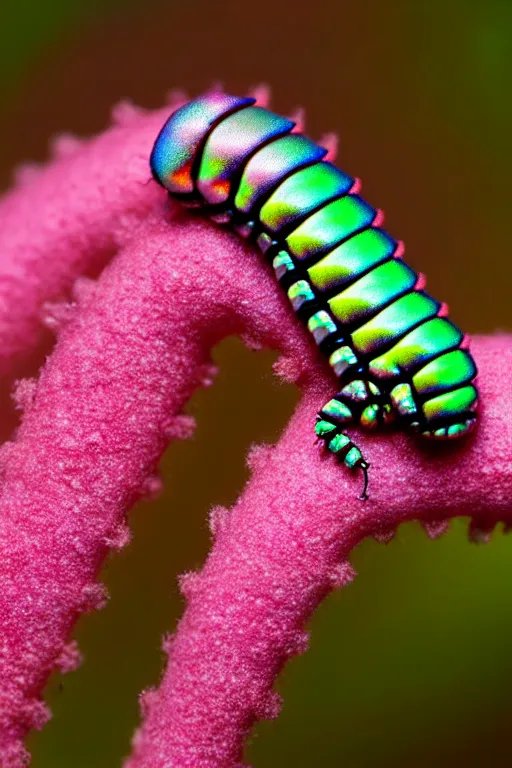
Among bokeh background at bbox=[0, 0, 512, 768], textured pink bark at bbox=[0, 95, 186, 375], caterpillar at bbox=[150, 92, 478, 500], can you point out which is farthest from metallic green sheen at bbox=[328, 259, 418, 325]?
bokeh background at bbox=[0, 0, 512, 768]

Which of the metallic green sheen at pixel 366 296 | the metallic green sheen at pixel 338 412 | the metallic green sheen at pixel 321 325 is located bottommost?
the metallic green sheen at pixel 338 412

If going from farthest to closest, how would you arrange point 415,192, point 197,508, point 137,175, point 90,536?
point 415,192
point 197,508
point 137,175
point 90,536

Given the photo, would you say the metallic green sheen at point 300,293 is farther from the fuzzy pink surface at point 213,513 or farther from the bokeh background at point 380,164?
the bokeh background at point 380,164

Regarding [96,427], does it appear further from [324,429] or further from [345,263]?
[345,263]

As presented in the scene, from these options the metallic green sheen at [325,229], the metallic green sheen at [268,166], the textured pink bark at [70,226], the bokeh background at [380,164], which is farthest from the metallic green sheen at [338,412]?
the bokeh background at [380,164]

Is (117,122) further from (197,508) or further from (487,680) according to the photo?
(487,680)

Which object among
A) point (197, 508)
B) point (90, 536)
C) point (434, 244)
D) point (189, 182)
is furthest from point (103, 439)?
point (434, 244)

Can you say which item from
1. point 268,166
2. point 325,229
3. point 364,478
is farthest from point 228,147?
point 364,478
